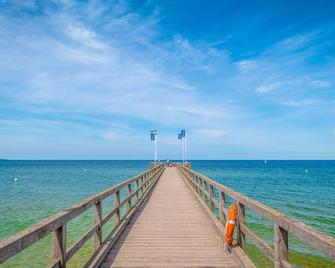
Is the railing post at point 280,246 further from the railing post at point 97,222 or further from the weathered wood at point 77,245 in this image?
the railing post at point 97,222

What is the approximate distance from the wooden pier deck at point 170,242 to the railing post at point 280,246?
71.2 inches

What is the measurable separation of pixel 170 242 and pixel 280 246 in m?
3.57

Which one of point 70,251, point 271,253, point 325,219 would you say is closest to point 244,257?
point 271,253

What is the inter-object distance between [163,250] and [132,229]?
200cm

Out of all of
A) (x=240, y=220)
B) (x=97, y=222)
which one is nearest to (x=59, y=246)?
(x=97, y=222)

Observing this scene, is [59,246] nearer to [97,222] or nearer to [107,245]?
[97,222]

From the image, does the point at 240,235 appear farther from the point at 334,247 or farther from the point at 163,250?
the point at 334,247

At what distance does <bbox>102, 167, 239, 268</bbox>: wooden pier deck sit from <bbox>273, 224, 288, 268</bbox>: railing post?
1.81 metres

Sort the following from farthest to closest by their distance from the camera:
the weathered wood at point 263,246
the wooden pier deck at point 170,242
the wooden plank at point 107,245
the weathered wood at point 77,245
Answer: the wooden pier deck at point 170,242 < the wooden plank at point 107,245 < the weathered wood at point 77,245 < the weathered wood at point 263,246

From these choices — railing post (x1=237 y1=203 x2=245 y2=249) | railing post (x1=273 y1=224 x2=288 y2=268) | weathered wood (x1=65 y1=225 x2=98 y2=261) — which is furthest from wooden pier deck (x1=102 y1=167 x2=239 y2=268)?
railing post (x1=273 y1=224 x2=288 y2=268)

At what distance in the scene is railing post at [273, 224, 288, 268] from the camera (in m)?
3.70

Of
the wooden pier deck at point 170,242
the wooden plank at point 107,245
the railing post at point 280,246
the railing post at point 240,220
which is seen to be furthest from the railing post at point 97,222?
the railing post at point 280,246

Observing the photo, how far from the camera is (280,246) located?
3.76 metres

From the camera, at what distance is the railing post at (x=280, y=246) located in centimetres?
370
